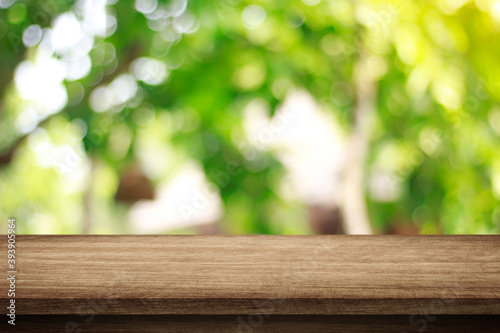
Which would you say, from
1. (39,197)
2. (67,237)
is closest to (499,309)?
(67,237)

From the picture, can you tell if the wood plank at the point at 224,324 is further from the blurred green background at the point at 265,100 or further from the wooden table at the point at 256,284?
the blurred green background at the point at 265,100

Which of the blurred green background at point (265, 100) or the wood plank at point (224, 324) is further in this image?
the blurred green background at point (265, 100)

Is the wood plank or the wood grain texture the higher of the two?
the wood grain texture

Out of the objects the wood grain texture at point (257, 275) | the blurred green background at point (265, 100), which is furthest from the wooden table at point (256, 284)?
the blurred green background at point (265, 100)

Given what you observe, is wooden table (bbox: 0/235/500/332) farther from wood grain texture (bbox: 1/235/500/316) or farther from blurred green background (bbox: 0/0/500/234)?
blurred green background (bbox: 0/0/500/234)

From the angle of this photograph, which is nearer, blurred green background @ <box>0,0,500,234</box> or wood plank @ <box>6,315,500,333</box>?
wood plank @ <box>6,315,500,333</box>

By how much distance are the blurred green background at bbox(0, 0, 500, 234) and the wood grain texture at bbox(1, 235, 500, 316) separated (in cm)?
71

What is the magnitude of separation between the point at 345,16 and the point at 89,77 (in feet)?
2.14

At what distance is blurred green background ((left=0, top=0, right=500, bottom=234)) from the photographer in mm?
1012

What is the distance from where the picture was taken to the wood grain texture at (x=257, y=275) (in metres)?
0.27

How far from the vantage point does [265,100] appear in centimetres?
104

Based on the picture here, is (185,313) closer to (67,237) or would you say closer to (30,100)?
(67,237)

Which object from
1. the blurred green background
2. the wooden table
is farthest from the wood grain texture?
the blurred green background

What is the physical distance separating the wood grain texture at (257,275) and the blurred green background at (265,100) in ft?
2.32
